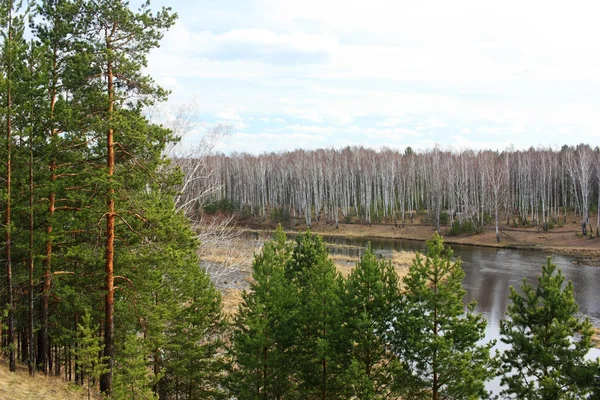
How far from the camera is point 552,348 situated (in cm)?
1198

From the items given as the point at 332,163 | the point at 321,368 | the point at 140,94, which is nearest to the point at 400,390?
the point at 321,368

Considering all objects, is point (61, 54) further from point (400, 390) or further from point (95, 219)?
point (400, 390)

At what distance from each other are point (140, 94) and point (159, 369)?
7.94m

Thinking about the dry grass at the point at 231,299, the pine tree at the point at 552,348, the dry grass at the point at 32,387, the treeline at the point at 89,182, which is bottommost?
the dry grass at the point at 231,299

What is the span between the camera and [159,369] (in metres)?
14.6

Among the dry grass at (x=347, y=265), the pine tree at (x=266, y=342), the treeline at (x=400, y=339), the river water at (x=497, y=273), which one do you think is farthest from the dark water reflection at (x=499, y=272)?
the pine tree at (x=266, y=342)

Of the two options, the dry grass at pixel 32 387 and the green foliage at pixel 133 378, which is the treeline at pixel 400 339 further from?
the dry grass at pixel 32 387

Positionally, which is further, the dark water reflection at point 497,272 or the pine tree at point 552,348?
the dark water reflection at point 497,272

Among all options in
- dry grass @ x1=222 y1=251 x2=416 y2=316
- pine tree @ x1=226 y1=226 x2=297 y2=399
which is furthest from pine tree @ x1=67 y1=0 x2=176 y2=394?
dry grass @ x1=222 y1=251 x2=416 y2=316

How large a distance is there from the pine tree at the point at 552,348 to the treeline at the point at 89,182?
8840mm

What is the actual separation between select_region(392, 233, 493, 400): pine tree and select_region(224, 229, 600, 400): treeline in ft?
0.09

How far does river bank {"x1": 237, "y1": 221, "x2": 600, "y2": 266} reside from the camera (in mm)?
46906

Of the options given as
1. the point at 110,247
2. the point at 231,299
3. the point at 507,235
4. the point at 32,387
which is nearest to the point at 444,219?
the point at 507,235

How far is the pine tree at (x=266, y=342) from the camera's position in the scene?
13852 millimetres
